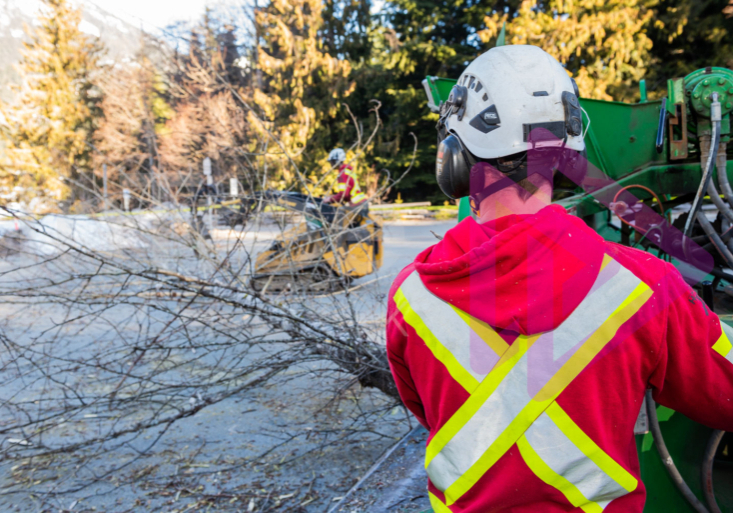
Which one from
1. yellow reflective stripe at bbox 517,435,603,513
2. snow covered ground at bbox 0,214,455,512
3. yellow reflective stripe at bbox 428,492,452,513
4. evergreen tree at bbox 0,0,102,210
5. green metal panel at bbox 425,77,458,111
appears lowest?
snow covered ground at bbox 0,214,455,512

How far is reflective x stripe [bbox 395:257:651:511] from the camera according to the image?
0.99 m

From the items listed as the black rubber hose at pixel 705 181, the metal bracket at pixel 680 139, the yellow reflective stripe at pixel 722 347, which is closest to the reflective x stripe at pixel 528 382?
the yellow reflective stripe at pixel 722 347

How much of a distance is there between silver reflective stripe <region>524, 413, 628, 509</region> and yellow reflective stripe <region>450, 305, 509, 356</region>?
14 centimetres

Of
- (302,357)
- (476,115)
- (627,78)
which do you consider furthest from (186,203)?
(627,78)

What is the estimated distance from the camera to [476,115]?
47.9 inches

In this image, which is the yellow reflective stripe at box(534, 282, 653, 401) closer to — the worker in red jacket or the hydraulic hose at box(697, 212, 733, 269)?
the worker in red jacket

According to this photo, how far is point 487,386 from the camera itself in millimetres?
1037

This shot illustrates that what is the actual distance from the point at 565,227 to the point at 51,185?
1031 inches

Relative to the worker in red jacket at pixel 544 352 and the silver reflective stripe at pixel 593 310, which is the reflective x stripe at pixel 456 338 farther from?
the silver reflective stripe at pixel 593 310

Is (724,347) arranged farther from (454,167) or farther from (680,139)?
(680,139)

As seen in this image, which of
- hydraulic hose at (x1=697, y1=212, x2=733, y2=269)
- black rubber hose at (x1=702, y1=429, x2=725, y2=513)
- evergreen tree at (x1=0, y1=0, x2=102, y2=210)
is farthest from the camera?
evergreen tree at (x1=0, y1=0, x2=102, y2=210)

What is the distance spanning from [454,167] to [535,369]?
488 millimetres

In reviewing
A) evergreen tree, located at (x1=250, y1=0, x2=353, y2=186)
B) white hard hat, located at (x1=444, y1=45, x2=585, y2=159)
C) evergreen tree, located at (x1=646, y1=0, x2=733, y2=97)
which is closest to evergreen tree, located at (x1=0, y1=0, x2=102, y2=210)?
evergreen tree, located at (x1=250, y1=0, x2=353, y2=186)

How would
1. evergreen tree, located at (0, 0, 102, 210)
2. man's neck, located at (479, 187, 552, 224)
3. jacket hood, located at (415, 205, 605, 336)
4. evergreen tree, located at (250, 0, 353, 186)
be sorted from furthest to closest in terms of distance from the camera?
1. evergreen tree, located at (0, 0, 102, 210)
2. evergreen tree, located at (250, 0, 353, 186)
3. man's neck, located at (479, 187, 552, 224)
4. jacket hood, located at (415, 205, 605, 336)
